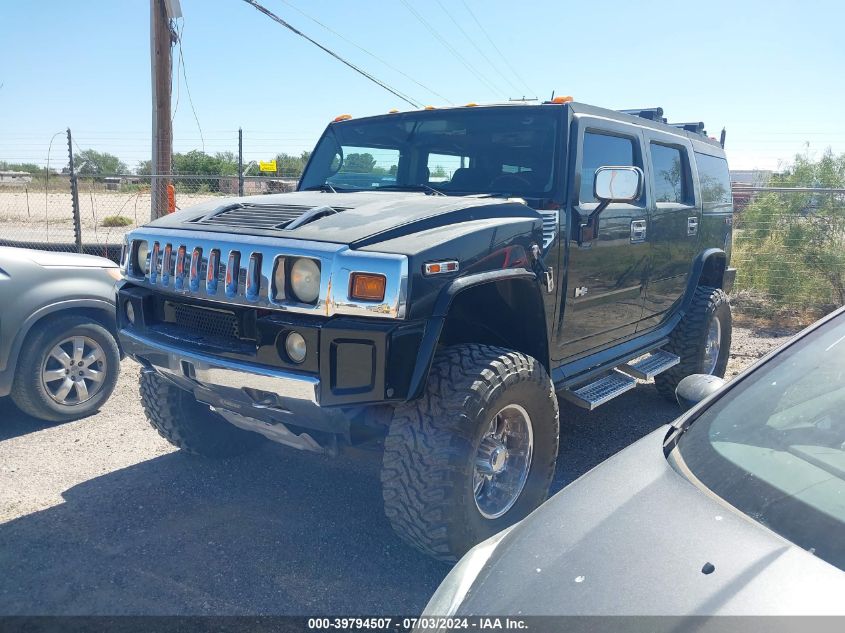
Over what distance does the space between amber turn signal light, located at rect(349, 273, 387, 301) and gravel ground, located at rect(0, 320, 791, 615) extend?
0.82m

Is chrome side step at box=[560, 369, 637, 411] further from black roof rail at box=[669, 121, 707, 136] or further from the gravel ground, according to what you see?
black roof rail at box=[669, 121, 707, 136]

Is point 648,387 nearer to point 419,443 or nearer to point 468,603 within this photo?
point 419,443

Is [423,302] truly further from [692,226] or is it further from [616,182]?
[692,226]

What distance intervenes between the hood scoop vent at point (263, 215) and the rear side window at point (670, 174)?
8.88ft

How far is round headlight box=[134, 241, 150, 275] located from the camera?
3.41 meters

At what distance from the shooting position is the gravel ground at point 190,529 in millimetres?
2850

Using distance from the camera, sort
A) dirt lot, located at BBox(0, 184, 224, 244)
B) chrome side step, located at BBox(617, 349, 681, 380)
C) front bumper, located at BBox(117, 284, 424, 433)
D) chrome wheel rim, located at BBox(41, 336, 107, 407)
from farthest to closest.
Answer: dirt lot, located at BBox(0, 184, 224, 244) < chrome side step, located at BBox(617, 349, 681, 380) < chrome wheel rim, located at BBox(41, 336, 107, 407) < front bumper, located at BBox(117, 284, 424, 433)

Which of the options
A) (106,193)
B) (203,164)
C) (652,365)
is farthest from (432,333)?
(203,164)

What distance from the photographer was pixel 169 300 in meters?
3.24

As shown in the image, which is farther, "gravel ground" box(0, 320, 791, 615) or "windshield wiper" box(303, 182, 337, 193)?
"windshield wiper" box(303, 182, 337, 193)

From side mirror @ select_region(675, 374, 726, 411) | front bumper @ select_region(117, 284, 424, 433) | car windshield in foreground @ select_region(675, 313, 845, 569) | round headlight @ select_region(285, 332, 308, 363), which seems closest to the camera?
car windshield in foreground @ select_region(675, 313, 845, 569)

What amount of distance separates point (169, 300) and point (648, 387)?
455cm

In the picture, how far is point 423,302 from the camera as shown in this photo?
2709 millimetres

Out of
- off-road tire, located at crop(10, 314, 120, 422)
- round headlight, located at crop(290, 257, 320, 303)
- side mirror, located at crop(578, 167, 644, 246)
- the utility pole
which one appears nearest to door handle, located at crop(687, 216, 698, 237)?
side mirror, located at crop(578, 167, 644, 246)
